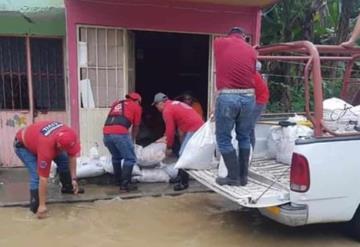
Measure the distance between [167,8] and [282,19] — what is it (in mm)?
3744

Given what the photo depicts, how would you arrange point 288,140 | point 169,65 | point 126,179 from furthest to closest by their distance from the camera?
point 169,65 → point 126,179 → point 288,140

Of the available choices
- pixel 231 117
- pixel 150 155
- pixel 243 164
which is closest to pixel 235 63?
pixel 231 117

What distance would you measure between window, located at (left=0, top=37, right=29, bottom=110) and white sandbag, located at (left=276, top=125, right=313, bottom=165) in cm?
444

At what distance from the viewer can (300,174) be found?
4.33 meters

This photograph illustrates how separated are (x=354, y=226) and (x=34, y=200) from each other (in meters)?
3.72

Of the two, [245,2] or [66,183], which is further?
[245,2]

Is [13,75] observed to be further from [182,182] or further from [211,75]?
[182,182]

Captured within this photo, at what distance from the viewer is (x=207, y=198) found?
643 centimetres

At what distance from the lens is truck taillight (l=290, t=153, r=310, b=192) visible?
170 inches

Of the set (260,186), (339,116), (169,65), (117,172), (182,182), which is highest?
(169,65)

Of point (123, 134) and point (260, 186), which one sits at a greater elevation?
point (123, 134)

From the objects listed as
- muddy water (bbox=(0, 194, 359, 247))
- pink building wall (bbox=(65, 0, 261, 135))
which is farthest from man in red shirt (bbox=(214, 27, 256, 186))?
pink building wall (bbox=(65, 0, 261, 135))

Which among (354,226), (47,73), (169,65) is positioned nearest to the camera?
(354,226)

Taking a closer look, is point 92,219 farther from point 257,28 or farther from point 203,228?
point 257,28
